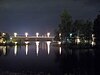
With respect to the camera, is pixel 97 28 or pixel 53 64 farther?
pixel 97 28

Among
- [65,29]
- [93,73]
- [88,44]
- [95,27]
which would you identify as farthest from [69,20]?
[93,73]

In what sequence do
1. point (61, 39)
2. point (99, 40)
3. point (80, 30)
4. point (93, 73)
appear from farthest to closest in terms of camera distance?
1. point (61, 39)
2. point (80, 30)
3. point (99, 40)
4. point (93, 73)

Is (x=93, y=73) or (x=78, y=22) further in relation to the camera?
(x=78, y=22)

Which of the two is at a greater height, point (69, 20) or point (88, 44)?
point (69, 20)

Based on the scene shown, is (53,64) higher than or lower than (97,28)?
lower

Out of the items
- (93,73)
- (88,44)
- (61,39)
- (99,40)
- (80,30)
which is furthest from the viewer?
(61,39)

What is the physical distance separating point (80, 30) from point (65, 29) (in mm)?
8408

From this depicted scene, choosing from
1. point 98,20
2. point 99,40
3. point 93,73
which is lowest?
point 93,73

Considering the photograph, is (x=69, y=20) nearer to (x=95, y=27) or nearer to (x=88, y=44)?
(x=88, y=44)

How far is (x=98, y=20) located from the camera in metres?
142

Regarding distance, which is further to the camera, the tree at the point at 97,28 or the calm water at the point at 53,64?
the tree at the point at 97,28

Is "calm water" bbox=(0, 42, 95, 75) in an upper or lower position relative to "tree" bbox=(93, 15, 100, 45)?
lower

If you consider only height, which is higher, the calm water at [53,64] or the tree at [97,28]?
the tree at [97,28]

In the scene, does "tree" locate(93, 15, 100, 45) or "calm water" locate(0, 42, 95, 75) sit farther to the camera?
"tree" locate(93, 15, 100, 45)
